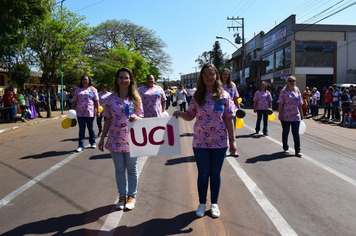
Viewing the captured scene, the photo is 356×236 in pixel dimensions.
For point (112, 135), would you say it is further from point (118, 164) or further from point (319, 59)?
point (319, 59)

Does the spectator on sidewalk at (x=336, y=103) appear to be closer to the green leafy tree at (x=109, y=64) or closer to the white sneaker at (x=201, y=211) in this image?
the white sneaker at (x=201, y=211)

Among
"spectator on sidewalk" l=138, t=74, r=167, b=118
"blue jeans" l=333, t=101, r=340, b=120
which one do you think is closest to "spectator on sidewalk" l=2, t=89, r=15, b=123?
"spectator on sidewalk" l=138, t=74, r=167, b=118

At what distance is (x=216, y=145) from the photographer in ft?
12.5

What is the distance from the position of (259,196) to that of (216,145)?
4.62 feet

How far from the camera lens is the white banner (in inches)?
161

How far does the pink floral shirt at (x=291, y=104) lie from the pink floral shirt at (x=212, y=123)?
13.2ft

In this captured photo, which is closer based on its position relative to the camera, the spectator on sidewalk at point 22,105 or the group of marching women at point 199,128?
the group of marching women at point 199,128

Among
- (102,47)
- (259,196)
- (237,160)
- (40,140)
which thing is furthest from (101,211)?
(102,47)

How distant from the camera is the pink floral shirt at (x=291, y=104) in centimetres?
731

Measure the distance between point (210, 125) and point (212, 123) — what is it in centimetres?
3

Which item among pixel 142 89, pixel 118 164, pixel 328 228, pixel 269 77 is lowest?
pixel 328 228

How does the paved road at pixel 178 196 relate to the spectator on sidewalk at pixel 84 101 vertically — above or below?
below

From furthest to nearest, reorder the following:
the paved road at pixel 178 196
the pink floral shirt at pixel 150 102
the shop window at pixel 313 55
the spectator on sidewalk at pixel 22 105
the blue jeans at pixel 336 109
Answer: the shop window at pixel 313 55, the spectator on sidewalk at pixel 22 105, the blue jeans at pixel 336 109, the pink floral shirt at pixel 150 102, the paved road at pixel 178 196

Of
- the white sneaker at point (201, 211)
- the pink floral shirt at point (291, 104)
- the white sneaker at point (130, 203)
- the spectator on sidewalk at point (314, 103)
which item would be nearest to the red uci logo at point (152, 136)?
the white sneaker at point (130, 203)
